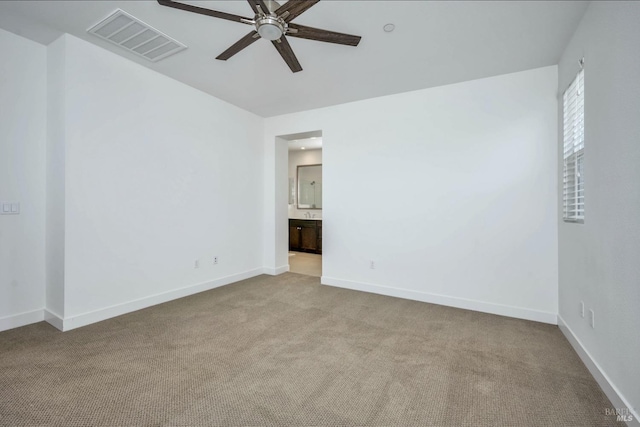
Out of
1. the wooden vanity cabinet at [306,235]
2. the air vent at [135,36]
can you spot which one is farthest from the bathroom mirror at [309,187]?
the air vent at [135,36]

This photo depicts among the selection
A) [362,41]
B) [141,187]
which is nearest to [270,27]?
[362,41]

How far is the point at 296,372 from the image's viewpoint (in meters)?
2.03

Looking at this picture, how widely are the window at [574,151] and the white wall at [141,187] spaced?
4061 mm

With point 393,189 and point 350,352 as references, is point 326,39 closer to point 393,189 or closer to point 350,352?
point 393,189

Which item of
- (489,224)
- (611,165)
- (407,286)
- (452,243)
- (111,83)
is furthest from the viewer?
(407,286)

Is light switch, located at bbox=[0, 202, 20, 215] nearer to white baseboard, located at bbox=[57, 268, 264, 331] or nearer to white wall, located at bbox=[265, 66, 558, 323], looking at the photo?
white baseboard, located at bbox=[57, 268, 264, 331]

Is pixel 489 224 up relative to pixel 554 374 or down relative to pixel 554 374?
up

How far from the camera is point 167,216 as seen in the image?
354 centimetres

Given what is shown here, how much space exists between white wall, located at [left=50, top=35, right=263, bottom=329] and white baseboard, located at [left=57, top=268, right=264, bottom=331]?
11 mm

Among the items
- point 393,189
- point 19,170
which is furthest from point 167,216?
point 393,189

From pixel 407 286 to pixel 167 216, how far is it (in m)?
3.20

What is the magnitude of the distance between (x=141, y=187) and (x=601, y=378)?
4363 mm

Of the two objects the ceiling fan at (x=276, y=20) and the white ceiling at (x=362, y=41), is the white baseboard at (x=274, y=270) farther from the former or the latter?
the ceiling fan at (x=276, y=20)

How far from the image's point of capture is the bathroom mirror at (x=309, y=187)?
7.59 m
